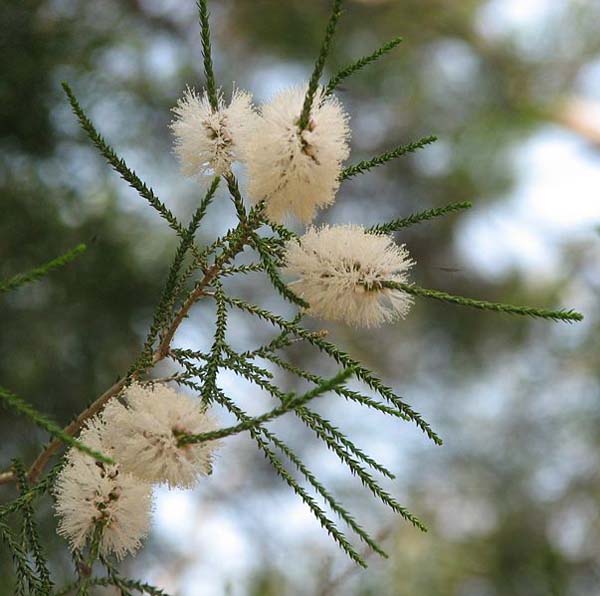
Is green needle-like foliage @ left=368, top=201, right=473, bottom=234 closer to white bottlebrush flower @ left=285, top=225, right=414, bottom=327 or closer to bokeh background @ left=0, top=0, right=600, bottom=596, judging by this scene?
white bottlebrush flower @ left=285, top=225, right=414, bottom=327

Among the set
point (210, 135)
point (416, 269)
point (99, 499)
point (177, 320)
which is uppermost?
point (416, 269)

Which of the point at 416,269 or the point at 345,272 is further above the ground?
the point at 416,269

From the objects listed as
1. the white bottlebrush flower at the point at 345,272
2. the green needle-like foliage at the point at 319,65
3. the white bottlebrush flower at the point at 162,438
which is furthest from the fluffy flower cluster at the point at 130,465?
the green needle-like foliage at the point at 319,65

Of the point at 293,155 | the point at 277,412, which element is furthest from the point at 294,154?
the point at 277,412

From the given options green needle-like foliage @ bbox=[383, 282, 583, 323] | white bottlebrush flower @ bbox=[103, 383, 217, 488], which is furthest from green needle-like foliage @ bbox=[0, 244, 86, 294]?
green needle-like foliage @ bbox=[383, 282, 583, 323]

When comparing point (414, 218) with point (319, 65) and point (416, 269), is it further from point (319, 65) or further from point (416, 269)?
point (416, 269)

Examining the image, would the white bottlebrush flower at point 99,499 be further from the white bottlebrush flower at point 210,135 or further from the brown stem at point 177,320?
the white bottlebrush flower at point 210,135
